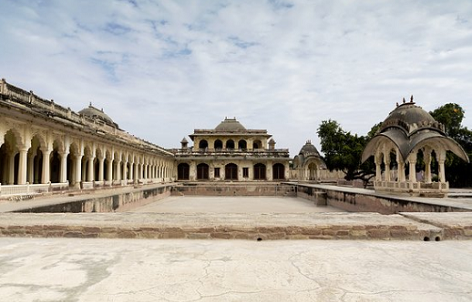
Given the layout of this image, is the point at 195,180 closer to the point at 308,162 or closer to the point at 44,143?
the point at 308,162

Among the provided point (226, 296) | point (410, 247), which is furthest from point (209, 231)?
point (410, 247)

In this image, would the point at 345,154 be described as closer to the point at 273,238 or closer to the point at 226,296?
the point at 273,238

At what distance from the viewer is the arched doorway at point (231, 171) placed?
3825 centimetres

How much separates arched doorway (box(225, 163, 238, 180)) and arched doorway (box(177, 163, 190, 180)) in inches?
199

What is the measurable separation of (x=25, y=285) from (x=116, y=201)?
11350mm

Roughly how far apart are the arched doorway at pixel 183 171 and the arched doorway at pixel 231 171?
199 inches

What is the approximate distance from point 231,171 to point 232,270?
3447 cm

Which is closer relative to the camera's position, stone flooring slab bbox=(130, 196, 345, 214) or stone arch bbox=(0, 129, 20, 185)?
stone flooring slab bbox=(130, 196, 345, 214)

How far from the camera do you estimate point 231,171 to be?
38.3 meters

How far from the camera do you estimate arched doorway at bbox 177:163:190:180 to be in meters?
39.9

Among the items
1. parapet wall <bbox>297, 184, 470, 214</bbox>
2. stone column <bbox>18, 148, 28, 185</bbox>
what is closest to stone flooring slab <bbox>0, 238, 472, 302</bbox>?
parapet wall <bbox>297, 184, 470, 214</bbox>

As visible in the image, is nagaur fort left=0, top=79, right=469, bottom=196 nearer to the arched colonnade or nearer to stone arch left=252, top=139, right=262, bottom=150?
the arched colonnade

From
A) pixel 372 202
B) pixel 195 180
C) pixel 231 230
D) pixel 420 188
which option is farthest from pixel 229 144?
pixel 231 230

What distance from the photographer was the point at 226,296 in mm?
3080
